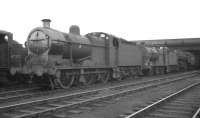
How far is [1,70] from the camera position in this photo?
42.9 feet

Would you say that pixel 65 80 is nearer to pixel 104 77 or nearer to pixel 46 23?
pixel 46 23

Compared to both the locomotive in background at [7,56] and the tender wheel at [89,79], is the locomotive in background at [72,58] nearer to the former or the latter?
the tender wheel at [89,79]

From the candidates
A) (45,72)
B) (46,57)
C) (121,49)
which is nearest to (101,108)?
(45,72)

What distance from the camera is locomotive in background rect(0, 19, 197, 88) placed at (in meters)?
11.9

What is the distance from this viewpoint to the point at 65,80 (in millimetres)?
12844

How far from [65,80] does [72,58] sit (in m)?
1.58

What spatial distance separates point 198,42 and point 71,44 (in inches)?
1336

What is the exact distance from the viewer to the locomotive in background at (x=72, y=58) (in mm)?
11852

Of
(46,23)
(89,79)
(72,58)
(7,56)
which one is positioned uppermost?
(46,23)

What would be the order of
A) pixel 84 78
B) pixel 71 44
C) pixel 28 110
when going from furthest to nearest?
pixel 84 78 < pixel 71 44 < pixel 28 110

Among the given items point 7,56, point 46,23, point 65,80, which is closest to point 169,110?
point 65,80

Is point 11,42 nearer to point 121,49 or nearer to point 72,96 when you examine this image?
point 72,96

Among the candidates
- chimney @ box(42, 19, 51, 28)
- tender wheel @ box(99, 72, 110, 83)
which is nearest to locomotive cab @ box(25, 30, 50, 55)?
chimney @ box(42, 19, 51, 28)

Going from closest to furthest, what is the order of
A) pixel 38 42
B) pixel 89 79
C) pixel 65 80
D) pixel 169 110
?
pixel 169 110 < pixel 38 42 < pixel 65 80 < pixel 89 79
